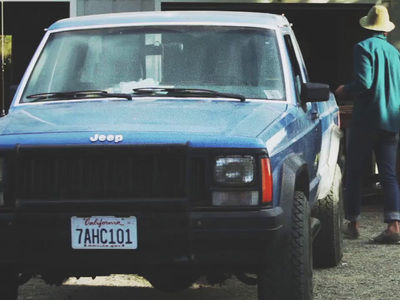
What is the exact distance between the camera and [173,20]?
670 centimetres

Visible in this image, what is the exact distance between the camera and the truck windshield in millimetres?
6305

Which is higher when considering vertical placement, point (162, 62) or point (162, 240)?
point (162, 62)

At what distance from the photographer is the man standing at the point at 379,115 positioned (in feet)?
29.7

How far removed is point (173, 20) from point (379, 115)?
2919mm

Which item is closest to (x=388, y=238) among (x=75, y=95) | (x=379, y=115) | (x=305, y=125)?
(x=379, y=115)

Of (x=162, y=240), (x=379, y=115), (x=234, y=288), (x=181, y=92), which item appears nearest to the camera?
(x=162, y=240)

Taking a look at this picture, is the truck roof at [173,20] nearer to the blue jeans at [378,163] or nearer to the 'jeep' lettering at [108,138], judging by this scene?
the 'jeep' lettering at [108,138]

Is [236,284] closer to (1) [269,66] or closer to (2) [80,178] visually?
(1) [269,66]

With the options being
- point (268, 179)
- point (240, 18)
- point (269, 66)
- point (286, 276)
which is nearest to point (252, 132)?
point (268, 179)

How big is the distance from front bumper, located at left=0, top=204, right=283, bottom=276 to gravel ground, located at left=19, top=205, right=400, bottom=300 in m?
1.72

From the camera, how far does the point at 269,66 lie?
6.42 meters

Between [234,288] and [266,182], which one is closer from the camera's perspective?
[266,182]

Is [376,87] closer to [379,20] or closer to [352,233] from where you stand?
[379,20]

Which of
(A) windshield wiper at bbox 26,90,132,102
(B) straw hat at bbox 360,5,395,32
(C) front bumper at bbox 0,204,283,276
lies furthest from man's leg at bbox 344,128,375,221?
(C) front bumper at bbox 0,204,283,276
